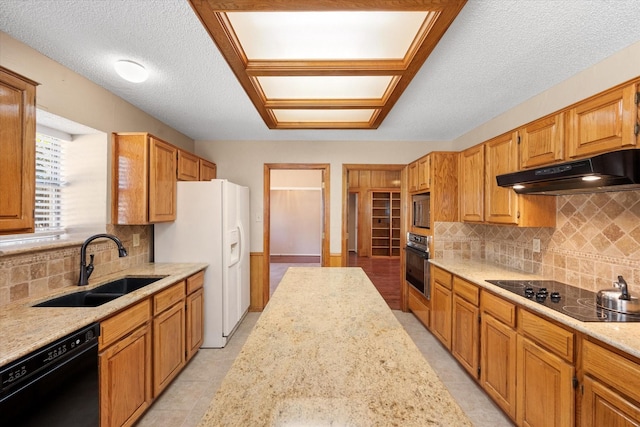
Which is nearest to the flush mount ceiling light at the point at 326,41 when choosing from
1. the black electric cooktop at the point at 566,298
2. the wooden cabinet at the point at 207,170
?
the wooden cabinet at the point at 207,170

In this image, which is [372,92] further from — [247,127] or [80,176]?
[80,176]

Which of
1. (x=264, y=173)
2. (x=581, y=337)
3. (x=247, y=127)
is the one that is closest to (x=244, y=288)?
(x=264, y=173)

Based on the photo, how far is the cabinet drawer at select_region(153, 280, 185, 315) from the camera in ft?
6.53

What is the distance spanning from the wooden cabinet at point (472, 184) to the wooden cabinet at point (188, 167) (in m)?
2.96

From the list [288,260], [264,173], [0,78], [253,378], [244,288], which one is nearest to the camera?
[253,378]

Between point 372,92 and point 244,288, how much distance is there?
2.71m

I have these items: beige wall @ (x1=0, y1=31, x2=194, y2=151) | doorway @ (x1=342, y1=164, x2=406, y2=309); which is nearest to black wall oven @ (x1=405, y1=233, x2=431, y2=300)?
beige wall @ (x1=0, y1=31, x2=194, y2=151)

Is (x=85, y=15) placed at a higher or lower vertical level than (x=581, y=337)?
higher

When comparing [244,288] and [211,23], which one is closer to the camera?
[211,23]

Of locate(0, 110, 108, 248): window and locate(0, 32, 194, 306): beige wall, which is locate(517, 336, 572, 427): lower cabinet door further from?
locate(0, 110, 108, 248): window

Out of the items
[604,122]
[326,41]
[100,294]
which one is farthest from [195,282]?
[604,122]

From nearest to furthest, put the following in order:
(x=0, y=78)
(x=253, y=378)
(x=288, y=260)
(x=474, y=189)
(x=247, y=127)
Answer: (x=253, y=378) → (x=0, y=78) → (x=474, y=189) → (x=247, y=127) → (x=288, y=260)

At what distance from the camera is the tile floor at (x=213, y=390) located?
Answer: 1905 mm

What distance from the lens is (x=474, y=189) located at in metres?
2.67
